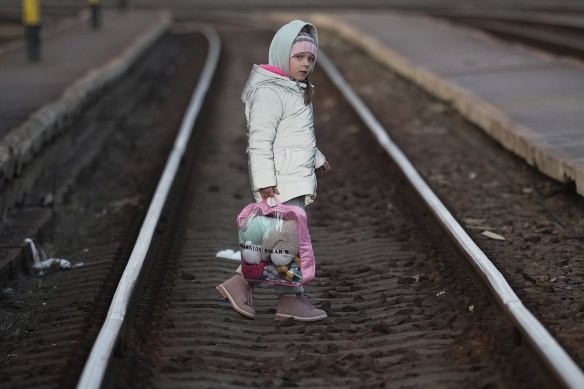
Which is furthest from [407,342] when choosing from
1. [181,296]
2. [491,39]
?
[491,39]

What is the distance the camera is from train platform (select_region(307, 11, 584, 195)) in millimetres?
9117

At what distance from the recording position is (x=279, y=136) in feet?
18.2

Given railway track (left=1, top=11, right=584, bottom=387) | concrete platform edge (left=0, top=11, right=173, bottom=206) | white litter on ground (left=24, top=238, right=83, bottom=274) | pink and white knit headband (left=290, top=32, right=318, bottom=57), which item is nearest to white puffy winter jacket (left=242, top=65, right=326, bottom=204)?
pink and white knit headband (left=290, top=32, right=318, bottom=57)

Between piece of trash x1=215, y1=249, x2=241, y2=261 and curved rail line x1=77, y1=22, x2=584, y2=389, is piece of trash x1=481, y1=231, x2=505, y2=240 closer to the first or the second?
curved rail line x1=77, y1=22, x2=584, y2=389

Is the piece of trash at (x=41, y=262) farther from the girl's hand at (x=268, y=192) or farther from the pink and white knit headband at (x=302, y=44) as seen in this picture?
the pink and white knit headband at (x=302, y=44)

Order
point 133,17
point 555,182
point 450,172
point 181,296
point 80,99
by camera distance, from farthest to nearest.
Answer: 1. point 133,17
2. point 80,99
3. point 450,172
4. point 555,182
5. point 181,296

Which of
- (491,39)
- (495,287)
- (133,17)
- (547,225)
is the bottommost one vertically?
(133,17)

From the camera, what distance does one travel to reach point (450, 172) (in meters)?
9.55

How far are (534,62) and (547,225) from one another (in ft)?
26.6

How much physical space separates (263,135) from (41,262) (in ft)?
8.20

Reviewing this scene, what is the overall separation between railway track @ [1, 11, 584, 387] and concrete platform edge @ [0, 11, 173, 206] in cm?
125

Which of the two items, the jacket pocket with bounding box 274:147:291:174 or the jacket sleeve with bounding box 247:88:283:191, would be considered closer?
the jacket sleeve with bounding box 247:88:283:191

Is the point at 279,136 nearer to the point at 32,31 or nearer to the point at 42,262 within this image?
the point at 42,262

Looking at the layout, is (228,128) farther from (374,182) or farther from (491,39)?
(491,39)
